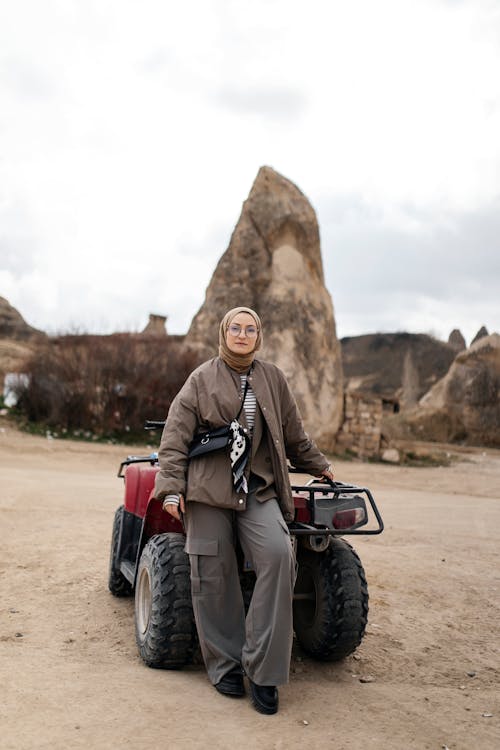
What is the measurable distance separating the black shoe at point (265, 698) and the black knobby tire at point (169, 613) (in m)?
0.51

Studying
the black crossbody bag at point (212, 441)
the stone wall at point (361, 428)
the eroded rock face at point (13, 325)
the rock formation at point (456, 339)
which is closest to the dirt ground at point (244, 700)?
the black crossbody bag at point (212, 441)

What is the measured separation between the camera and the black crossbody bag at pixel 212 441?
3.48 metres

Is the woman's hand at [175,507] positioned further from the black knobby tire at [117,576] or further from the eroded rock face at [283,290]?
the eroded rock face at [283,290]

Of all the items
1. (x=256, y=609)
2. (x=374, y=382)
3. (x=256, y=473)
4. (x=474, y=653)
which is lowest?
(x=474, y=653)

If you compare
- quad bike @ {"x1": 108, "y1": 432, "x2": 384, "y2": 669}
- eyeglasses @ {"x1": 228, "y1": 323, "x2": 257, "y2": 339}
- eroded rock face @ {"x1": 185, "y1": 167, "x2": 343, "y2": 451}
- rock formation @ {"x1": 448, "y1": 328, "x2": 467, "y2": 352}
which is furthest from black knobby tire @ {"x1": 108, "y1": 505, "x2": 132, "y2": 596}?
rock formation @ {"x1": 448, "y1": 328, "x2": 467, "y2": 352}

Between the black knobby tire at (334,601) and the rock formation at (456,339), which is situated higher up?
the rock formation at (456,339)

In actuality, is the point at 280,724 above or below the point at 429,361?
below

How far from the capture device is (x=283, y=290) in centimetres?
2025

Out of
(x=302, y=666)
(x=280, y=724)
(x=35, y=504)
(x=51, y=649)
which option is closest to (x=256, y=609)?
(x=280, y=724)

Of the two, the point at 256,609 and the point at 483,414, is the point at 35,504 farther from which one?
the point at 483,414

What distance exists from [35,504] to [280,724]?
6428 millimetres

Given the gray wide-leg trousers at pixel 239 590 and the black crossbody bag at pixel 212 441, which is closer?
the gray wide-leg trousers at pixel 239 590

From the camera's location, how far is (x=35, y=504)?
8.85 metres

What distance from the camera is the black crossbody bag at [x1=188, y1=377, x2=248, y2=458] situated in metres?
3.48
